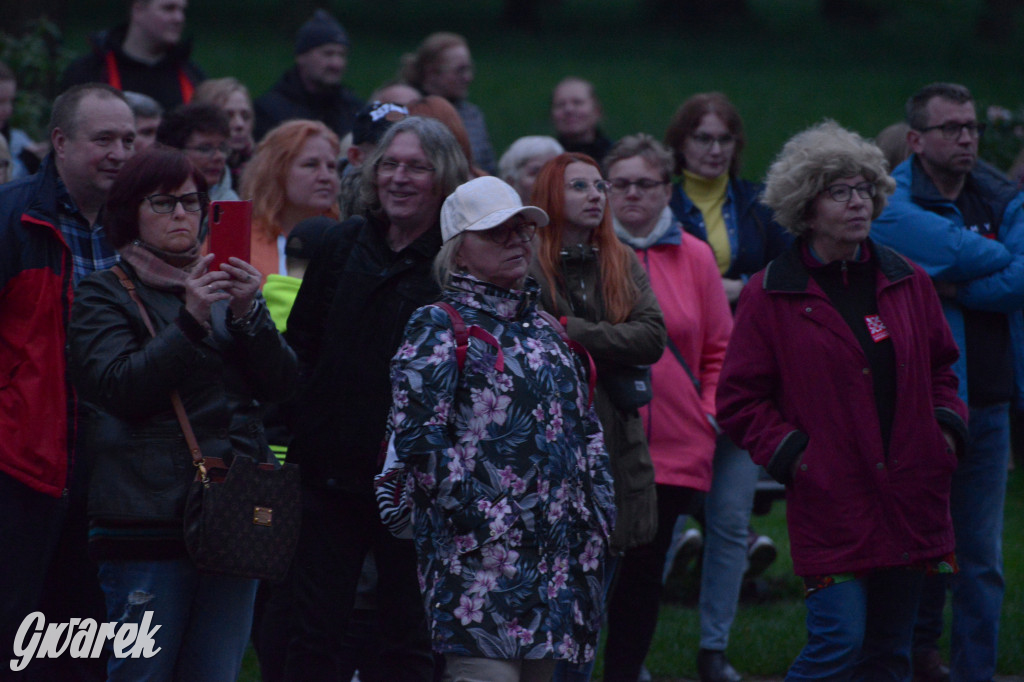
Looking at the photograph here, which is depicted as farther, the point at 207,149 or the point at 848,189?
the point at 207,149

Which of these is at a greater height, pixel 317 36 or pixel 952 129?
pixel 317 36

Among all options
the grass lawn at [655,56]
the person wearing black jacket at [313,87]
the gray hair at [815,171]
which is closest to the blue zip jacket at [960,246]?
the gray hair at [815,171]

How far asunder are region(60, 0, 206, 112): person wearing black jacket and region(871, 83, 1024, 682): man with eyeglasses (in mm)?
4653

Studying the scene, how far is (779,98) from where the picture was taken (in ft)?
80.1

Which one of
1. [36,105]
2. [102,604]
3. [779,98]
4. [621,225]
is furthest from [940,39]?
[102,604]

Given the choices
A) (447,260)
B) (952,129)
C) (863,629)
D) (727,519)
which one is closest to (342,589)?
(447,260)

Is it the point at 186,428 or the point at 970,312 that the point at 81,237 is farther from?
the point at 970,312

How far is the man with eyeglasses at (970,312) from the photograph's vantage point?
580 cm

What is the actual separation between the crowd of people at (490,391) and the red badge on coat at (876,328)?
1cm

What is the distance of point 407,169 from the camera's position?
4977 mm

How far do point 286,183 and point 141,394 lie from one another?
239cm

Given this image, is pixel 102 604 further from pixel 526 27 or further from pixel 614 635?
pixel 526 27

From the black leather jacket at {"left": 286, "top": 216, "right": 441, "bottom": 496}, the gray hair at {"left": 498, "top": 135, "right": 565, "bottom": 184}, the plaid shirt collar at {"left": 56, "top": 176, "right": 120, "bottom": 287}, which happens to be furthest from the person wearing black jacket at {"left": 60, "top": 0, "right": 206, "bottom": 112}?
the black leather jacket at {"left": 286, "top": 216, "right": 441, "bottom": 496}

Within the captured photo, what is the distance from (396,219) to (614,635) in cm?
202
